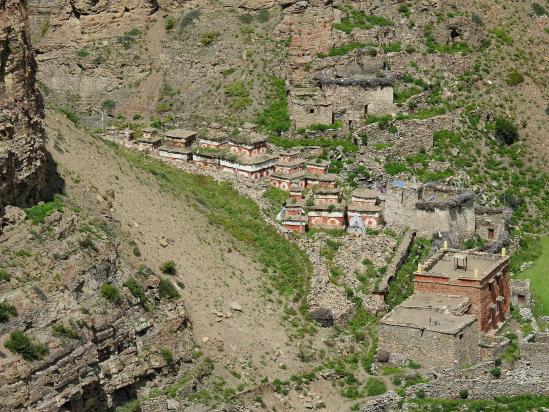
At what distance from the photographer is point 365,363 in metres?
54.1

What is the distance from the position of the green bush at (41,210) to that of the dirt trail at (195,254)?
3.36 metres

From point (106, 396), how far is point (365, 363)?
38.0 feet

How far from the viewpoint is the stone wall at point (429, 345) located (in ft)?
174

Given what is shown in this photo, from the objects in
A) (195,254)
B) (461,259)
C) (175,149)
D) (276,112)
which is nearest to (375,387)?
(461,259)

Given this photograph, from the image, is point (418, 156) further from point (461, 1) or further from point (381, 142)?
point (461, 1)

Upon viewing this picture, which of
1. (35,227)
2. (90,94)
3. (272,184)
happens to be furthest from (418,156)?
(35,227)

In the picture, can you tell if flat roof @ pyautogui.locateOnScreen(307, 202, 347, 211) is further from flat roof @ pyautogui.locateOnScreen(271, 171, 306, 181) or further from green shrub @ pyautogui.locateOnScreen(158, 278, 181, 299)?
green shrub @ pyautogui.locateOnScreen(158, 278, 181, 299)

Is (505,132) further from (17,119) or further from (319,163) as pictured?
(17,119)

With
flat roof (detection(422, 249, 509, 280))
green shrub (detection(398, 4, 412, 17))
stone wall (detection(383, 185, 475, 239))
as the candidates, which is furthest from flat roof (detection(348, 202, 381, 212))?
green shrub (detection(398, 4, 412, 17))

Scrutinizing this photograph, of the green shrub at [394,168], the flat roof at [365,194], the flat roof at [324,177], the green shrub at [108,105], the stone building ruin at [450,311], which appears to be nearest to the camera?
the stone building ruin at [450,311]

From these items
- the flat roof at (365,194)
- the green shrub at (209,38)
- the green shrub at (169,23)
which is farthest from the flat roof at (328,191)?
the green shrub at (169,23)

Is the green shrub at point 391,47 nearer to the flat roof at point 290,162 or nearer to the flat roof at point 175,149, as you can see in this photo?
the flat roof at point 290,162

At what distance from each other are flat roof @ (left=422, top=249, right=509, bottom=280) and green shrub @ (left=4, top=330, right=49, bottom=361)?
18.8 metres

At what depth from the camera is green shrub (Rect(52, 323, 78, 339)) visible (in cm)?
4516
